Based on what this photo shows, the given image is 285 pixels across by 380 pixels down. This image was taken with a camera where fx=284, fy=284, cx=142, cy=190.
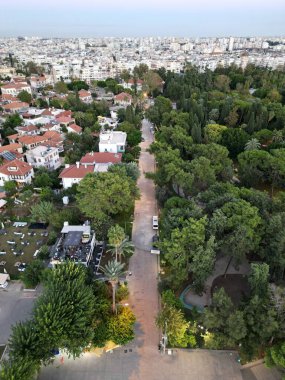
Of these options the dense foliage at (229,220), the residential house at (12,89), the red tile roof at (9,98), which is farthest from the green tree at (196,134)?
the residential house at (12,89)

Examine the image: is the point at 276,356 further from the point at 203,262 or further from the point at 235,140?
the point at 235,140

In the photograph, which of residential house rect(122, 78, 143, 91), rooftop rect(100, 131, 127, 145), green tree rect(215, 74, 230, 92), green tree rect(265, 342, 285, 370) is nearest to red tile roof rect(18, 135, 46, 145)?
rooftop rect(100, 131, 127, 145)

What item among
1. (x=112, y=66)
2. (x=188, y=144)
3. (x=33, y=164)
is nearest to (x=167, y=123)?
(x=188, y=144)

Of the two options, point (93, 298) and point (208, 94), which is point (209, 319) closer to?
point (93, 298)

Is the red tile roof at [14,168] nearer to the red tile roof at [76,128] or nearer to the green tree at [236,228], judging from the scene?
the red tile roof at [76,128]

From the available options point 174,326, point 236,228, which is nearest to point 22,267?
point 174,326
